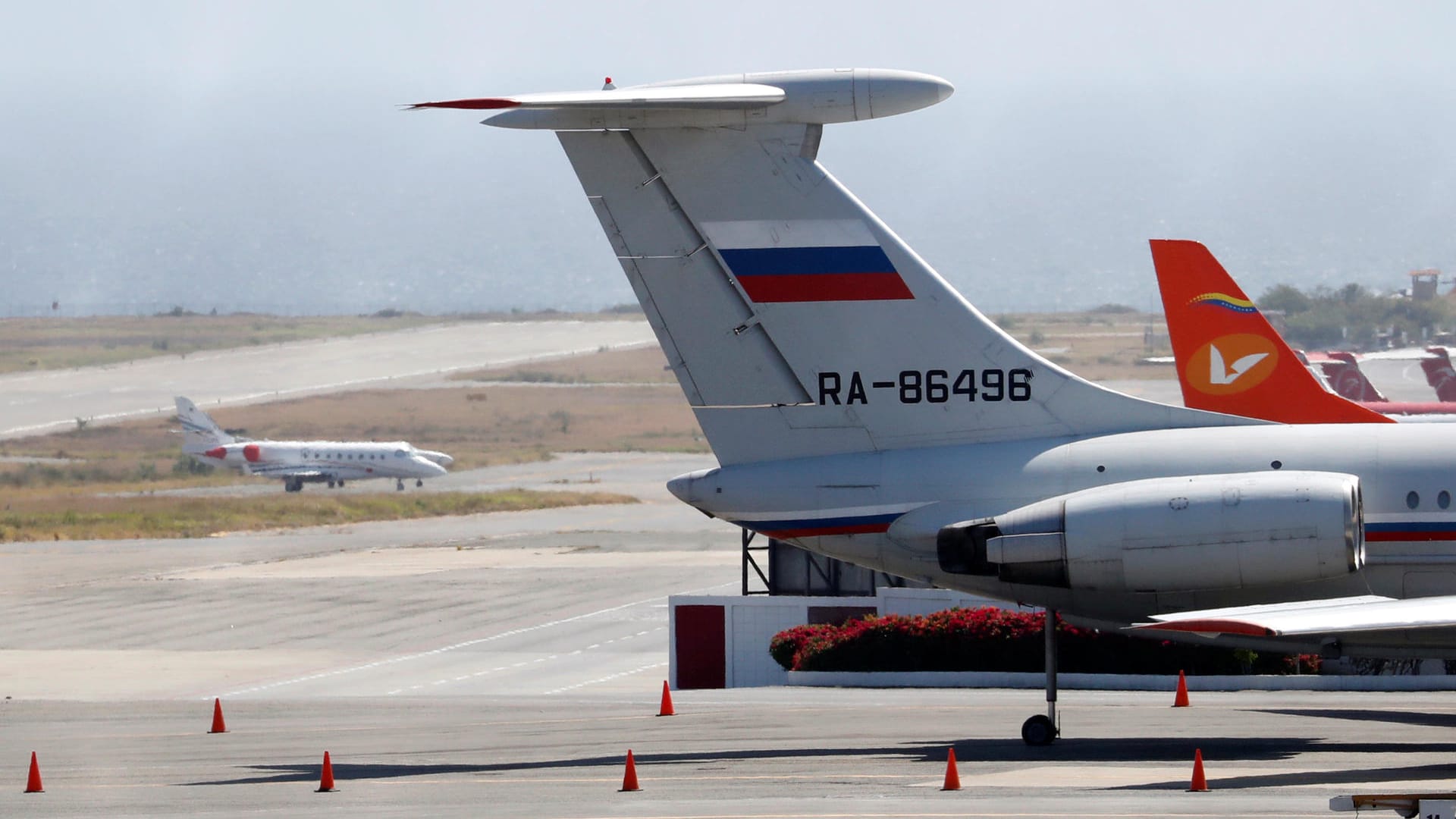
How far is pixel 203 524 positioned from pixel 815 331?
6715 cm

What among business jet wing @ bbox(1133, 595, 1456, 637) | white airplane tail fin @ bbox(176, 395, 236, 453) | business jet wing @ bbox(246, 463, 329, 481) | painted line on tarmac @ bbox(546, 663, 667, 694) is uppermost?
white airplane tail fin @ bbox(176, 395, 236, 453)

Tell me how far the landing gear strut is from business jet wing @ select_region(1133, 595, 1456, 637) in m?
1.81

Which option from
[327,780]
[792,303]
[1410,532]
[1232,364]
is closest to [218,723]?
[327,780]

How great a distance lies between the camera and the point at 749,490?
19344 millimetres

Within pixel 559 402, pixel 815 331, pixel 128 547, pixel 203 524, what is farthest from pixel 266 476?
pixel 815 331

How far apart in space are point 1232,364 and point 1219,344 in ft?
1.62

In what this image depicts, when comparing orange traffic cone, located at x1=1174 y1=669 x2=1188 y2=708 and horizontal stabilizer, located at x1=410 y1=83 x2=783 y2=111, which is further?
orange traffic cone, located at x1=1174 y1=669 x2=1188 y2=708

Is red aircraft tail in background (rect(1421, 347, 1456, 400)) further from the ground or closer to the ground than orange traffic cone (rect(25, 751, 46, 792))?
further from the ground

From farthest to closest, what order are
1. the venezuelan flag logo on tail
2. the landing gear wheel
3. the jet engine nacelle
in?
the venezuelan flag logo on tail < the landing gear wheel < the jet engine nacelle

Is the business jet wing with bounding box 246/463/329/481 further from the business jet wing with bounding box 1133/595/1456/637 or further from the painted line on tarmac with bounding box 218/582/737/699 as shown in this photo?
the business jet wing with bounding box 1133/595/1456/637

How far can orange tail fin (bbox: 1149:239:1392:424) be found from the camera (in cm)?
3359

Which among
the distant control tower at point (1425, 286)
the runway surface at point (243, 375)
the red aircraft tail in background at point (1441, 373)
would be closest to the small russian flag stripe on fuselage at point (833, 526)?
the red aircraft tail in background at point (1441, 373)

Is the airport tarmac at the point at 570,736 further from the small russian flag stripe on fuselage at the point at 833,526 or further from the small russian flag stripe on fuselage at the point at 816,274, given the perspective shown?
the small russian flag stripe on fuselage at the point at 816,274

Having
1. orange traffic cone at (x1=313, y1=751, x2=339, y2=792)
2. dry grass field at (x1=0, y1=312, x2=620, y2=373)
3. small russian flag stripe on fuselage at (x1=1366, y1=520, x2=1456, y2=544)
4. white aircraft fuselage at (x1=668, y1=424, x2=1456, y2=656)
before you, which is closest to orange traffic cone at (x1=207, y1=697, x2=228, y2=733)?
orange traffic cone at (x1=313, y1=751, x2=339, y2=792)
